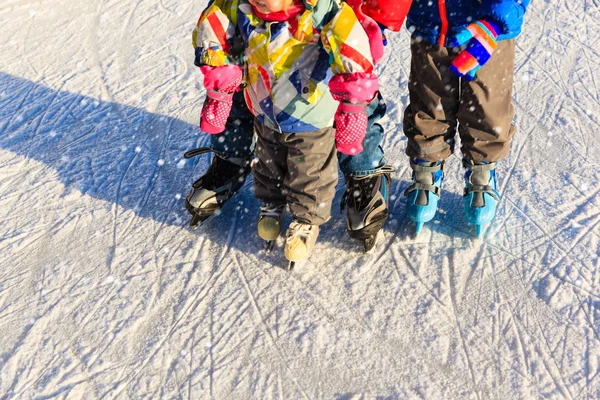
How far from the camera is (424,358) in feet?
6.16

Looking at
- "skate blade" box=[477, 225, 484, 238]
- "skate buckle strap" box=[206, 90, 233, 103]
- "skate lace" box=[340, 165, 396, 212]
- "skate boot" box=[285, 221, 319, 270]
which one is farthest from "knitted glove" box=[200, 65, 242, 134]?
"skate blade" box=[477, 225, 484, 238]

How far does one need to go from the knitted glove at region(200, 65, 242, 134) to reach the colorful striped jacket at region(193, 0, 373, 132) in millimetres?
29

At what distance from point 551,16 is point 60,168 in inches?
125

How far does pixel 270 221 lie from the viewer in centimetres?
224

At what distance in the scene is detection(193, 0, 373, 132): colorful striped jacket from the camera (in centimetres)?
168

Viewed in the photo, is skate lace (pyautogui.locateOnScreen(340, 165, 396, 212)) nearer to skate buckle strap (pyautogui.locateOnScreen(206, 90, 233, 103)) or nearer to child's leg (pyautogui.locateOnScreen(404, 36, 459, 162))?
child's leg (pyautogui.locateOnScreen(404, 36, 459, 162))

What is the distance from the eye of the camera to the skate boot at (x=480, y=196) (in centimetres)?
224

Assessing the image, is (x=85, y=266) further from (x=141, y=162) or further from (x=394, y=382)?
(x=394, y=382)

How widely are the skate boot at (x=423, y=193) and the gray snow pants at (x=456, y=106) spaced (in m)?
0.06

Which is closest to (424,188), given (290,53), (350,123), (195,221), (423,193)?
(423,193)

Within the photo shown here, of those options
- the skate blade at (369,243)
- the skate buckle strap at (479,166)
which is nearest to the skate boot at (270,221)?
the skate blade at (369,243)

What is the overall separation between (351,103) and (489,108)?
1.96ft

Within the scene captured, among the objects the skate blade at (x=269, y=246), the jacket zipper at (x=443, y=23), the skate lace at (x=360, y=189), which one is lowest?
the skate blade at (x=269, y=246)

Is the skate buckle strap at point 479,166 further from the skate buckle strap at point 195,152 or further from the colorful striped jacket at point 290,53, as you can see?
the skate buckle strap at point 195,152
